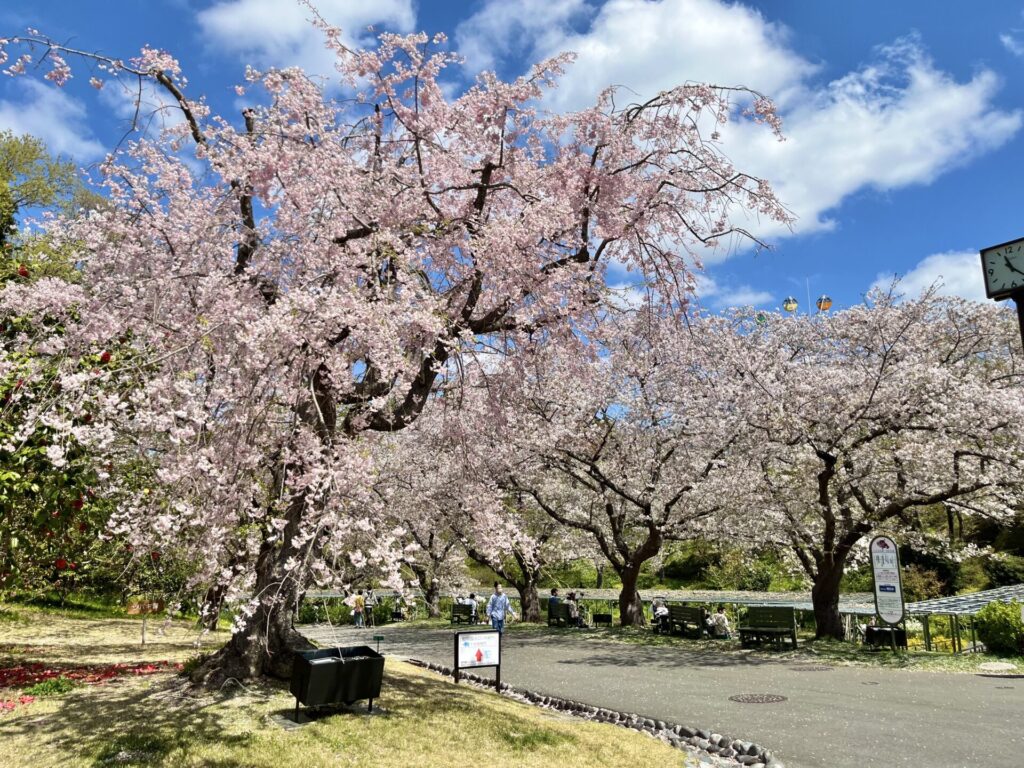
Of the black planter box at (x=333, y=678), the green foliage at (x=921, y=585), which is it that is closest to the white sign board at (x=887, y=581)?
the black planter box at (x=333, y=678)

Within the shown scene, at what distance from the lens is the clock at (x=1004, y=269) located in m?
3.42

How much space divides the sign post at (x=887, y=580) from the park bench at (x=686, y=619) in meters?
5.56

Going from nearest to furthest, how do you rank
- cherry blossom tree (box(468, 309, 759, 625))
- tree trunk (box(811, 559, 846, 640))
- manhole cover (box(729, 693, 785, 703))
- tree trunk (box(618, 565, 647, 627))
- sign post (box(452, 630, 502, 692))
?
manhole cover (box(729, 693, 785, 703))
sign post (box(452, 630, 502, 692))
tree trunk (box(811, 559, 846, 640))
cherry blossom tree (box(468, 309, 759, 625))
tree trunk (box(618, 565, 647, 627))

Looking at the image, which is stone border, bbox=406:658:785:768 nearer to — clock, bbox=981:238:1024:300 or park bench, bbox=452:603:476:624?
Answer: clock, bbox=981:238:1024:300

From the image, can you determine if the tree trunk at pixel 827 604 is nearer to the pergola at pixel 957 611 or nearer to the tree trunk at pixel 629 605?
the pergola at pixel 957 611

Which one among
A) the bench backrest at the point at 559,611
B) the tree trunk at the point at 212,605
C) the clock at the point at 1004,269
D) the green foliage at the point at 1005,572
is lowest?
the bench backrest at the point at 559,611

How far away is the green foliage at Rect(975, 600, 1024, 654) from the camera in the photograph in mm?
13891

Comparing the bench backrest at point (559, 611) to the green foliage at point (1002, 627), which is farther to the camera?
the bench backrest at point (559, 611)

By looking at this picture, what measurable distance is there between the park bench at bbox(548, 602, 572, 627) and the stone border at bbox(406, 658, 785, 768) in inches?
450

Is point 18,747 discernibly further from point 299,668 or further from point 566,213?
point 566,213

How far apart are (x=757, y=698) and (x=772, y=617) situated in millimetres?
6846

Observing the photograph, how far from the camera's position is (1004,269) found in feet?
11.4

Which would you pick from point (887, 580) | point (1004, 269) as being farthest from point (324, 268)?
point (887, 580)

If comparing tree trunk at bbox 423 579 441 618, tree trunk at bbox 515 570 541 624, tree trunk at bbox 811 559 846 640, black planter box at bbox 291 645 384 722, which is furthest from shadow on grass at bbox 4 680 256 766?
tree trunk at bbox 515 570 541 624
